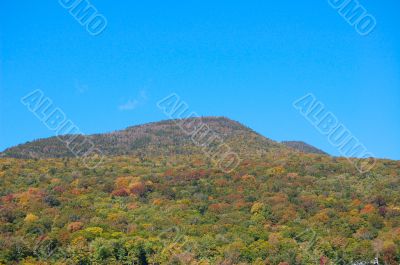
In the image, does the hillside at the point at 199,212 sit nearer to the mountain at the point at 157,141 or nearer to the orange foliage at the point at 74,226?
the orange foliage at the point at 74,226

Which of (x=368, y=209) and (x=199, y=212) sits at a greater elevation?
(x=368, y=209)

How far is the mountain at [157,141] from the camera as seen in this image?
131500 millimetres

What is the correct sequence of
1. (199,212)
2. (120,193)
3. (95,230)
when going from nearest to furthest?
(95,230) < (199,212) < (120,193)

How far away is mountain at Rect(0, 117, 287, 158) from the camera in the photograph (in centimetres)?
13150

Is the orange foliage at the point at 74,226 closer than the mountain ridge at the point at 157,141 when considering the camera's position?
Yes

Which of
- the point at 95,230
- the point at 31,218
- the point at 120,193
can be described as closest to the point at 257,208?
the point at 120,193

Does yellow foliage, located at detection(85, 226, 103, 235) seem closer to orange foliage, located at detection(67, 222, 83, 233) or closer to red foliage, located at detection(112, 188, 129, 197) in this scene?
orange foliage, located at detection(67, 222, 83, 233)

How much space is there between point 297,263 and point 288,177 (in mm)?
27302

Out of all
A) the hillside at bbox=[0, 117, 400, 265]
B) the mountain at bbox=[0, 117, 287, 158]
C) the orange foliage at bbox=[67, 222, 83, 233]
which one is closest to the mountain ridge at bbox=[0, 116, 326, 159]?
the mountain at bbox=[0, 117, 287, 158]

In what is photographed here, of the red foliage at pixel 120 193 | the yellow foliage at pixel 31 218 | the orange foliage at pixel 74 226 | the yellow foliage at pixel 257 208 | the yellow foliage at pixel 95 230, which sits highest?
the yellow foliage at pixel 257 208

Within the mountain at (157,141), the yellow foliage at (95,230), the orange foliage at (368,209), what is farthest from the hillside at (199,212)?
the mountain at (157,141)

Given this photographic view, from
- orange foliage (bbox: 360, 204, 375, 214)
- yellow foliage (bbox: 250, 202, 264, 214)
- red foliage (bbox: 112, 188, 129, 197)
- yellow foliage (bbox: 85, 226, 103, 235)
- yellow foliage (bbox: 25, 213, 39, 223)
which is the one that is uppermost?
orange foliage (bbox: 360, 204, 375, 214)

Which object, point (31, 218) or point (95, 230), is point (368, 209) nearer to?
point (95, 230)

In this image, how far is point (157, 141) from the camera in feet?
472
